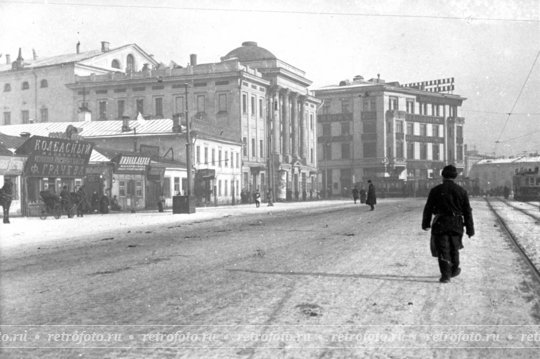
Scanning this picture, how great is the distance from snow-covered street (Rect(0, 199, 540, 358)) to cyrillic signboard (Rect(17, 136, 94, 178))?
16.9 meters

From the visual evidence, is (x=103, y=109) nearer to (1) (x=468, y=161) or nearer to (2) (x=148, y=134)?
(2) (x=148, y=134)

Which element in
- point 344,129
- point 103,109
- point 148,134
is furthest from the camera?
point 344,129

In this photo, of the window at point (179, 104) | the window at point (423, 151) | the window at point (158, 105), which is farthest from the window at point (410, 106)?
the window at point (158, 105)

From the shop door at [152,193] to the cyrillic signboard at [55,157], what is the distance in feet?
23.5

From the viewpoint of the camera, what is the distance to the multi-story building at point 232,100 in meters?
61.5

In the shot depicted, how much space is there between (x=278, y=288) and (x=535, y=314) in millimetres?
2997

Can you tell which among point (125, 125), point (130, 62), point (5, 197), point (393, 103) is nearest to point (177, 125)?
point (125, 125)

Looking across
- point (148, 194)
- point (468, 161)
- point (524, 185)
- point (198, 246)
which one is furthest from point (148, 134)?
point (468, 161)

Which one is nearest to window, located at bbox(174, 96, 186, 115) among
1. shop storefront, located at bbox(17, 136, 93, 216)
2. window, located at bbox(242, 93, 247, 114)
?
window, located at bbox(242, 93, 247, 114)

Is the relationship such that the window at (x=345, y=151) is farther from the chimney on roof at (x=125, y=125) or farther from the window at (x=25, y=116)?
the chimney on roof at (x=125, y=125)

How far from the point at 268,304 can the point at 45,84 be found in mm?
65836

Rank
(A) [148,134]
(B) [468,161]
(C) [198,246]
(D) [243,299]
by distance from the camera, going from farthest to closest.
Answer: (B) [468,161], (A) [148,134], (C) [198,246], (D) [243,299]

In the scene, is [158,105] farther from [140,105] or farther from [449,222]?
[449,222]

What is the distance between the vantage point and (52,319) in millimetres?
5949
